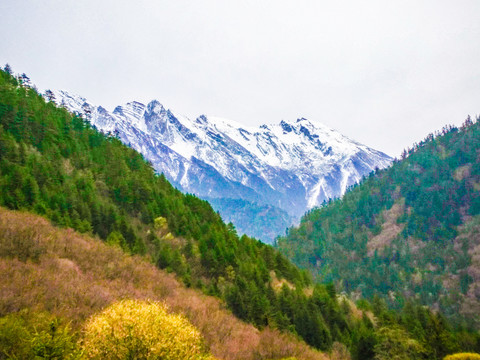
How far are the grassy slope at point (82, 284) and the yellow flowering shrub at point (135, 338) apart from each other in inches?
313

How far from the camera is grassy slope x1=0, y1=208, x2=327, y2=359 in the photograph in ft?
87.8

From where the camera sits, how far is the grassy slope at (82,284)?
26.8 meters

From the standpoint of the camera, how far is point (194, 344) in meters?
18.2

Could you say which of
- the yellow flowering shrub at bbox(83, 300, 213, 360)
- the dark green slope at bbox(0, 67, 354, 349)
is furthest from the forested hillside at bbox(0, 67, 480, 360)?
the yellow flowering shrub at bbox(83, 300, 213, 360)

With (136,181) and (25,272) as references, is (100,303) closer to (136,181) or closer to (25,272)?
(25,272)

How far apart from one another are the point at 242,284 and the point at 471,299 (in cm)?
18970

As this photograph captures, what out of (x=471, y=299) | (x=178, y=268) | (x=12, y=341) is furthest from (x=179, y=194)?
(x=471, y=299)

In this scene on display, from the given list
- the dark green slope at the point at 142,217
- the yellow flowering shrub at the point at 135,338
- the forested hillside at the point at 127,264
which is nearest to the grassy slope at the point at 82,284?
the forested hillside at the point at 127,264

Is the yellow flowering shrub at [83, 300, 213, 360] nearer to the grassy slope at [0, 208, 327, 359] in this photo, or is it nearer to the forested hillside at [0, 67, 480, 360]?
the forested hillside at [0, 67, 480, 360]

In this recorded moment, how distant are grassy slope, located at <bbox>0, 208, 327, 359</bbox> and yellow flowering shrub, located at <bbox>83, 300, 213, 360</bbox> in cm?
796

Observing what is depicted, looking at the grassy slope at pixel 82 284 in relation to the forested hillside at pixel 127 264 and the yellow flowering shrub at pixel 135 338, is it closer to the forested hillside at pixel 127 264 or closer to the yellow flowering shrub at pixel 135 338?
the forested hillside at pixel 127 264

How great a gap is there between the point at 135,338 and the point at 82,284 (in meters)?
20.4

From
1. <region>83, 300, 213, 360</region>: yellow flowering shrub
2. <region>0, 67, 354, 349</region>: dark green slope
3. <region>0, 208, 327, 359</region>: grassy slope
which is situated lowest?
<region>83, 300, 213, 360</region>: yellow flowering shrub

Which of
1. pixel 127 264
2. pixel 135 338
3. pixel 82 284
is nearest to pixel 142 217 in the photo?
pixel 127 264
